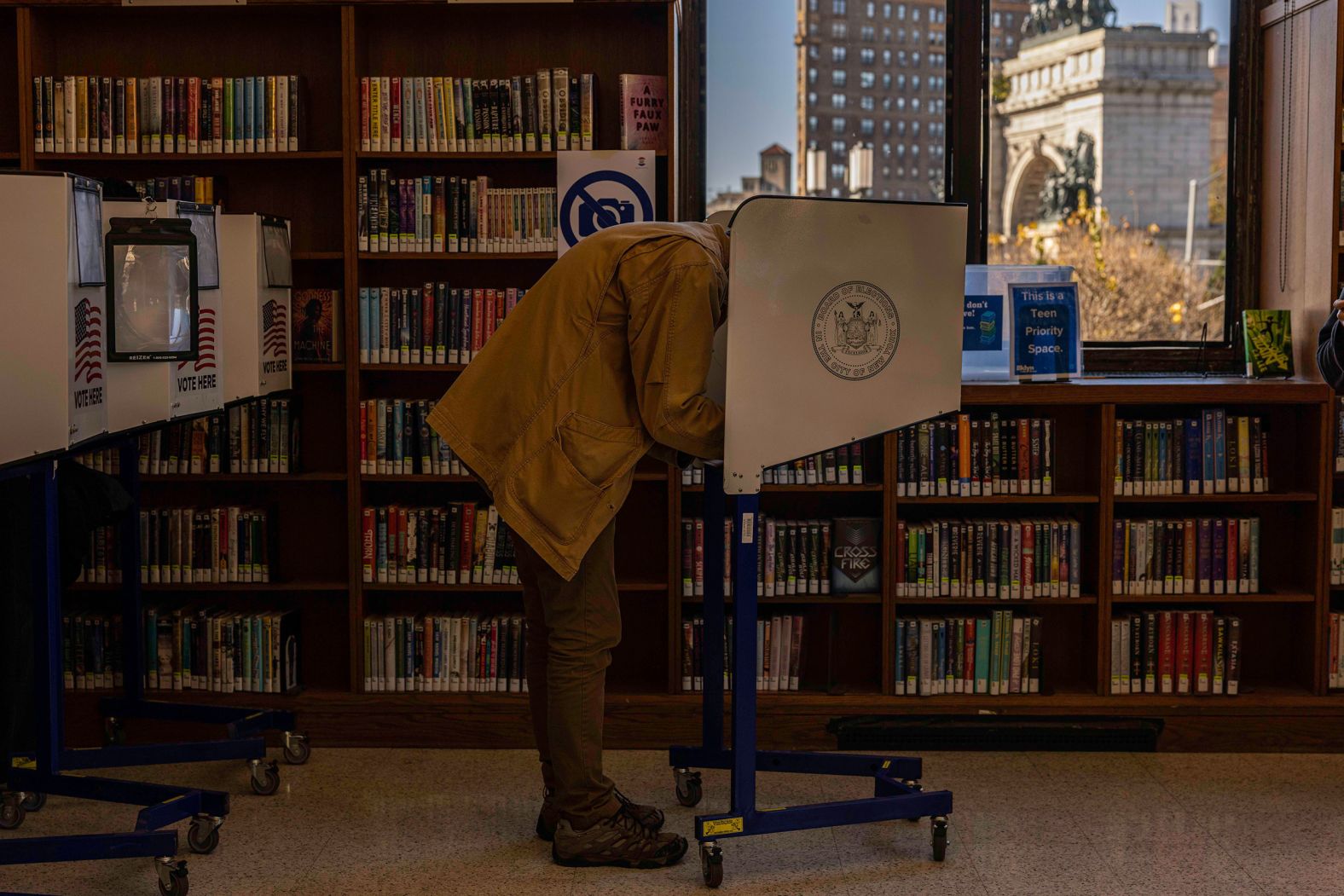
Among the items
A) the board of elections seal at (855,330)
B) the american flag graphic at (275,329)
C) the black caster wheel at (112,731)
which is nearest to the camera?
the board of elections seal at (855,330)

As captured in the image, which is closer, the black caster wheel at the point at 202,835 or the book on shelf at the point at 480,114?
the black caster wheel at the point at 202,835

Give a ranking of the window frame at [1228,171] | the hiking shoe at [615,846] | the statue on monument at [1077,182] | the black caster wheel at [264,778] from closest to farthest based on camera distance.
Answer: the hiking shoe at [615,846], the black caster wheel at [264,778], the window frame at [1228,171], the statue on monument at [1077,182]

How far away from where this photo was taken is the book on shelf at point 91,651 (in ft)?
12.4

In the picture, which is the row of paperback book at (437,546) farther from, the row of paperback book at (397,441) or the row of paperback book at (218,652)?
the row of paperback book at (218,652)

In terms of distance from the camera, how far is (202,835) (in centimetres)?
292

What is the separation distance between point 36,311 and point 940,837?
85.4 inches

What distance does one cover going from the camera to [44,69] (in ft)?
12.6

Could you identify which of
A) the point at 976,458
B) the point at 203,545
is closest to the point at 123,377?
the point at 203,545

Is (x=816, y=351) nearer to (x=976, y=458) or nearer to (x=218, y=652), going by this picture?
(x=976, y=458)

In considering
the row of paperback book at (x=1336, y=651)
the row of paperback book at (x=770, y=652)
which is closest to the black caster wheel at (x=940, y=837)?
the row of paperback book at (x=770, y=652)

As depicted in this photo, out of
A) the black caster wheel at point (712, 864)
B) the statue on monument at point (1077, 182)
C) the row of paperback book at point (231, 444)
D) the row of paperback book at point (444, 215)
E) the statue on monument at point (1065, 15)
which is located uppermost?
the statue on monument at point (1065, 15)

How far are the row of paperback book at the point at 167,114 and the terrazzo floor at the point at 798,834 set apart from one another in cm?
172

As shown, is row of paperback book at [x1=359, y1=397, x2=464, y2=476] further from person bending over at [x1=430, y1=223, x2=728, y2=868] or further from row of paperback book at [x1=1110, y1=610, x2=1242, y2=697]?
row of paperback book at [x1=1110, y1=610, x2=1242, y2=697]

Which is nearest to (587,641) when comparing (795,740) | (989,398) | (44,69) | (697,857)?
(697,857)
